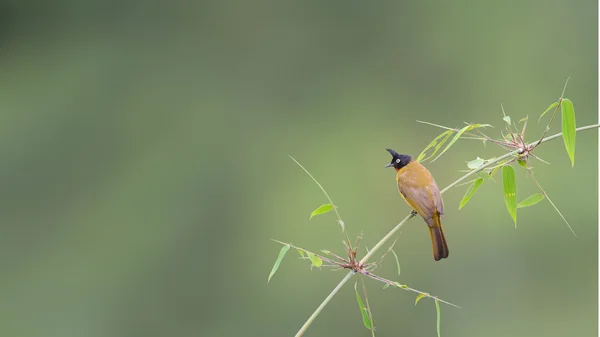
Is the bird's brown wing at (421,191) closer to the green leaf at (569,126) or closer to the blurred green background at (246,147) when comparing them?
the green leaf at (569,126)

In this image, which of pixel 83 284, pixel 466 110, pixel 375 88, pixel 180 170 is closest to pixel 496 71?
pixel 466 110

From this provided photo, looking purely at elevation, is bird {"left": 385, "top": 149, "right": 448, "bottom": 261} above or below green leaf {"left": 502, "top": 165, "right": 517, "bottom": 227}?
below

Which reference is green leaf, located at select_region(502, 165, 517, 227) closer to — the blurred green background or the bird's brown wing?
the bird's brown wing

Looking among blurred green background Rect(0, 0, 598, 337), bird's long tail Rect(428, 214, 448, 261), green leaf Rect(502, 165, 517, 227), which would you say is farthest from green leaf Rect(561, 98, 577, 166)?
blurred green background Rect(0, 0, 598, 337)

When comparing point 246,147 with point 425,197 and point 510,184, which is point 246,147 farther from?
point 510,184

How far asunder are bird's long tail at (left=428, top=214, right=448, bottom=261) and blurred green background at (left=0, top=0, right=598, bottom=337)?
7.90 ft

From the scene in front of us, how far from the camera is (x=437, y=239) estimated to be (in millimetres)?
1285

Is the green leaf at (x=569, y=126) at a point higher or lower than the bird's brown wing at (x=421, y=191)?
higher

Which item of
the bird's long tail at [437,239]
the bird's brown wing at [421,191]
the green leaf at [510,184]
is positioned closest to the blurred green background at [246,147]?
the bird's brown wing at [421,191]

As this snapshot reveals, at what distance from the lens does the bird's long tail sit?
1209 millimetres

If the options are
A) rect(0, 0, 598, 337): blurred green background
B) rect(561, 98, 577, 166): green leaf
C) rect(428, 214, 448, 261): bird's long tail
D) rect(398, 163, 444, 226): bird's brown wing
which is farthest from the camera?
rect(0, 0, 598, 337): blurred green background

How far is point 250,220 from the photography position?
4.06 m

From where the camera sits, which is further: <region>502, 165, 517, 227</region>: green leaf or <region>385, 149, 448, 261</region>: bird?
<region>385, 149, 448, 261</region>: bird

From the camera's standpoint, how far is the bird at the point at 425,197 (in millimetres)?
1280
